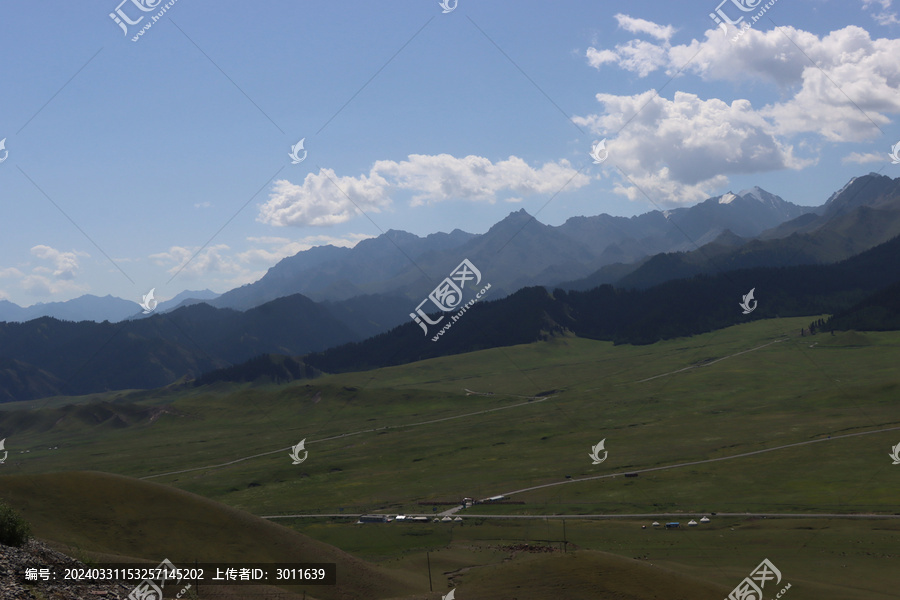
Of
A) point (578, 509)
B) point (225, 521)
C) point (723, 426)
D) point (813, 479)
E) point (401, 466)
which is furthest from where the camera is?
point (723, 426)

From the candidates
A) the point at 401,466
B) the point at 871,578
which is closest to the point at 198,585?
the point at 871,578

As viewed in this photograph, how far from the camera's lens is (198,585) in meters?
55.2

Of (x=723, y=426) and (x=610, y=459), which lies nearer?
(x=610, y=459)

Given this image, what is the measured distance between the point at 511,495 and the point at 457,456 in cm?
4853

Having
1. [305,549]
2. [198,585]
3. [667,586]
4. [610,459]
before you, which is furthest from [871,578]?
[610,459]

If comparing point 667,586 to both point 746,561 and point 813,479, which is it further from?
point 813,479

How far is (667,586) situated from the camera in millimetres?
56625

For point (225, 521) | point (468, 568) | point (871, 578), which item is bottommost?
point (871, 578)

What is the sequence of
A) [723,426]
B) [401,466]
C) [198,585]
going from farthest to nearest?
[723,426]
[401,466]
[198,585]

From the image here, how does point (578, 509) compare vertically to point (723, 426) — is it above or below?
below

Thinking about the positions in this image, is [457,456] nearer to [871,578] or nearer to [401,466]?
[401,466]

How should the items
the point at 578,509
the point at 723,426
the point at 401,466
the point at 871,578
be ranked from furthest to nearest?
the point at 723,426 → the point at 401,466 → the point at 578,509 → the point at 871,578

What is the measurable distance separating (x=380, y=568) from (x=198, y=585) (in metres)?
22.6

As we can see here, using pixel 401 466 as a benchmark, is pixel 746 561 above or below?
below
